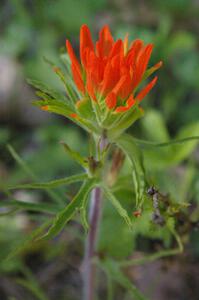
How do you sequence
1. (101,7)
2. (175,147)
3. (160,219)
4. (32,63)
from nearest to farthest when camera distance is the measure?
(160,219)
(175,147)
(32,63)
(101,7)

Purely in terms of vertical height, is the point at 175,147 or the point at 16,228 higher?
the point at 175,147

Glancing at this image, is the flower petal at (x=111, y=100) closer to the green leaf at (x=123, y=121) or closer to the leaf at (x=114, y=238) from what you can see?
the green leaf at (x=123, y=121)

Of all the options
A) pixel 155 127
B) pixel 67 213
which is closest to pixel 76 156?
pixel 67 213

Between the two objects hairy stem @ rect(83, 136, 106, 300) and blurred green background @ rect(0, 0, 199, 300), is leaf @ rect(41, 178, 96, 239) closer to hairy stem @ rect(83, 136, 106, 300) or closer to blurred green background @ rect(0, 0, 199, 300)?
hairy stem @ rect(83, 136, 106, 300)

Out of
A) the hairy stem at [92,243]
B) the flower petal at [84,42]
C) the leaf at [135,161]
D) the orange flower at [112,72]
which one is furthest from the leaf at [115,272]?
the flower petal at [84,42]

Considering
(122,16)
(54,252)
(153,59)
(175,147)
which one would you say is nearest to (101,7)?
(122,16)

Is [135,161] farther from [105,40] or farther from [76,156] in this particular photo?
[105,40]

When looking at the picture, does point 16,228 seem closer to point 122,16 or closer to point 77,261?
point 77,261
